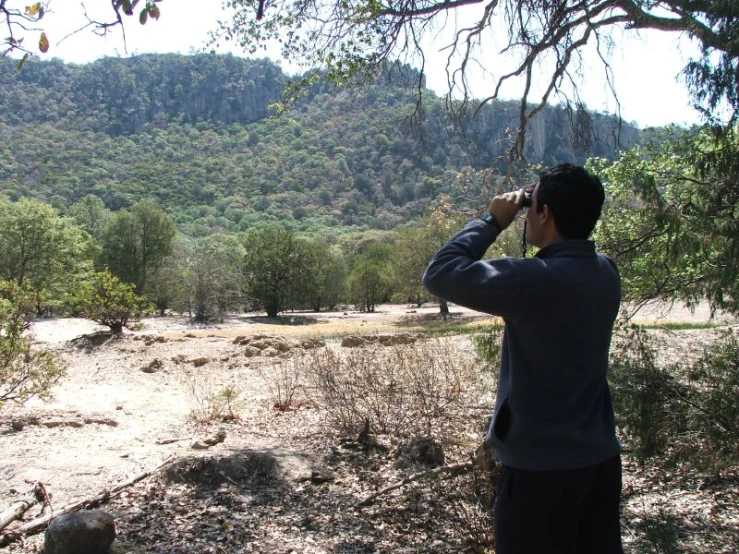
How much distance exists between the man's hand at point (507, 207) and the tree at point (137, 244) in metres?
43.7

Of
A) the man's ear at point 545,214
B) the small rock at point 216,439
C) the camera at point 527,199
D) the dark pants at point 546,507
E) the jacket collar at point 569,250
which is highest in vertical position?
the camera at point 527,199

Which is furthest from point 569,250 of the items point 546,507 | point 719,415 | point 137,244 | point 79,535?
point 137,244

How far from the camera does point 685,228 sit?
3439 millimetres

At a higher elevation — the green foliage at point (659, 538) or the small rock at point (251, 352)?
the green foliage at point (659, 538)

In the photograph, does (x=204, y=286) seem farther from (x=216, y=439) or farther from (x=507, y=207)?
(x=507, y=207)

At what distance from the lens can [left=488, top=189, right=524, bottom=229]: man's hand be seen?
5.85ft

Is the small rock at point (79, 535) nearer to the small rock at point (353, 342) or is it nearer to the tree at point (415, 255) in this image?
the small rock at point (353, 342)

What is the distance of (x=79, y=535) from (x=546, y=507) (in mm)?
2936

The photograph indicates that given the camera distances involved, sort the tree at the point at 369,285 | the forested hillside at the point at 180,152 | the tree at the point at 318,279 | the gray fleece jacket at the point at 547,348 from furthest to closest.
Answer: the forested hillside at the point at 180,152 < the tree at the point at 369,285 < the tree at the point at 318,279 < the gray fleece jacket at the point at 547,348

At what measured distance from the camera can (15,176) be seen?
8906 cm

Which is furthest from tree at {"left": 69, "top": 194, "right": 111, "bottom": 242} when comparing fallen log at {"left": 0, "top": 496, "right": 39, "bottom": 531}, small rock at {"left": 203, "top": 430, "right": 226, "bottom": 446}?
fallen log at {"left": 0, "top": 496, "right": 39, "bottom": 531}

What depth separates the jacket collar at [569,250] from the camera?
5.50 ft

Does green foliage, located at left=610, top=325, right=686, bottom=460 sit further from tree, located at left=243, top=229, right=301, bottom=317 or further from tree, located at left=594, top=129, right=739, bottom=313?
tree, located at left=243, top=229, right=301, bottom=317

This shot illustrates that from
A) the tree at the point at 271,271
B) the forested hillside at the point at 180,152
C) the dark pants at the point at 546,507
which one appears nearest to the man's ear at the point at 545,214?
the dark pants at the point at 546,507
